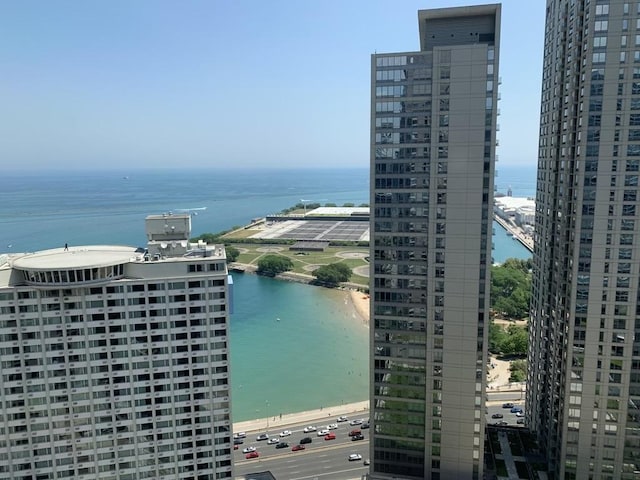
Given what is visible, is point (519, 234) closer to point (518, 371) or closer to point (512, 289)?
point (512, 289)

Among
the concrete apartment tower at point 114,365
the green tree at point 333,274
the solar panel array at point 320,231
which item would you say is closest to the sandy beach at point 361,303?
the green tree at point 333,274

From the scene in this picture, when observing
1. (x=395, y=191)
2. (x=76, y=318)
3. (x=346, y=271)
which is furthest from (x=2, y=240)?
(x=395, y=191)

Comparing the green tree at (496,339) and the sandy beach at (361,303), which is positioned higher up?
the green tree at (496,339)

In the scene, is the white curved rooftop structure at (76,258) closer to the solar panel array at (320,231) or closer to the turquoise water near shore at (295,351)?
the turquoise water near shore at (295,351)

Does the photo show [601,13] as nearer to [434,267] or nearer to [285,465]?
[434,267]

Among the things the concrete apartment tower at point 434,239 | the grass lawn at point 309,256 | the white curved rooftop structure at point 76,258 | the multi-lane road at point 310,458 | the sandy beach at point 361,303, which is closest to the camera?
the white curved rooftop structure at point 76,258

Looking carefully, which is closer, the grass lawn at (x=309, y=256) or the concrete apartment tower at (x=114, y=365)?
the concrete apartment tower at (x=114, y=365)

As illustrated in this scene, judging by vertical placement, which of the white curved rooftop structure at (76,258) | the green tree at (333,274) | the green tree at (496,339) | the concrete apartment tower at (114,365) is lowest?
the green tree at (496,339)

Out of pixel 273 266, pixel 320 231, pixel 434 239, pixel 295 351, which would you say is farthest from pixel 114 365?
pixel 320 231

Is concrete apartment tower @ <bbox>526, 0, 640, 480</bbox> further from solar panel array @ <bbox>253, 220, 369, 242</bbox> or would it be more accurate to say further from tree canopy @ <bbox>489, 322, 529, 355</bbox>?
solar panel array @ <bbox>253, 220, 369, 242</bbox>

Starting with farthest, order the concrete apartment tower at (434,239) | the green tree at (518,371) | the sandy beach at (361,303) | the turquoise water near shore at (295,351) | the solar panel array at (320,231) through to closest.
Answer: the solar panel array at (320,231), the sandy beach at (361,303), the turquoise water near shore at (295,351), the green tree at (518,371), the concrete apartment tower at (434,239)
